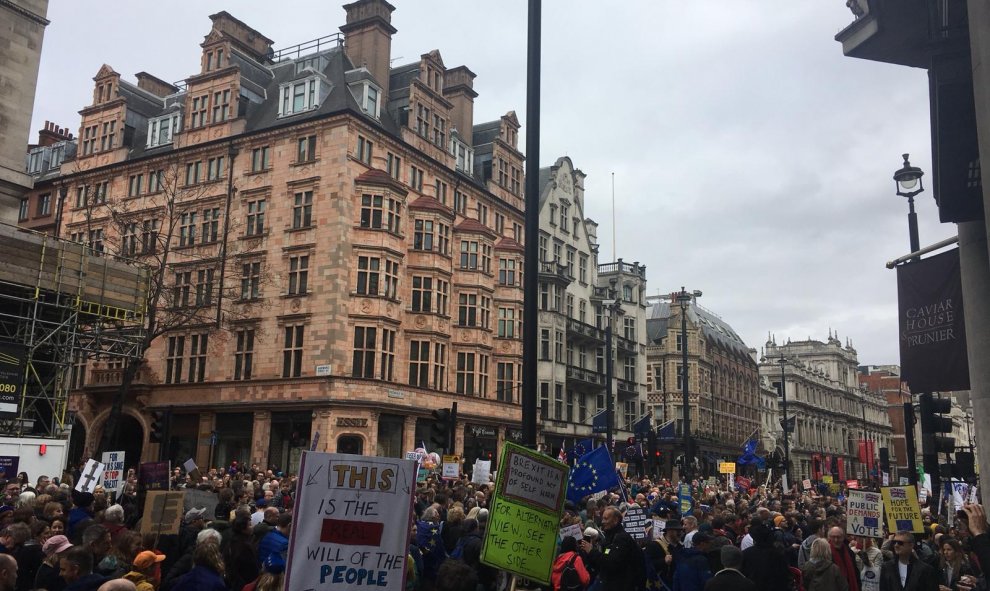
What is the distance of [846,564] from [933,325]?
391 cm

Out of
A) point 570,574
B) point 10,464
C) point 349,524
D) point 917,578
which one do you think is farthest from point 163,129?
point 917,578

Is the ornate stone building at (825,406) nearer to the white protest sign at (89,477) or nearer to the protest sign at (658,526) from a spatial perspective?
the protest sign at (658,526)

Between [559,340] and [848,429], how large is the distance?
91.9m

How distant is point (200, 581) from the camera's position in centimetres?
679

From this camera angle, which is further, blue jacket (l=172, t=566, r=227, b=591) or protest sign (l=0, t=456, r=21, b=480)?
protest sign (l=0, t=456, r=21, b=480)

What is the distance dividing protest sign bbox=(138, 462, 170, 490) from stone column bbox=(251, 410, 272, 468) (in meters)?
23.1

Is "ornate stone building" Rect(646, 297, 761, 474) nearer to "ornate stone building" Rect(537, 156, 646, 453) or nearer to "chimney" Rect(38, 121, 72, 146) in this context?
"ornate stone building" Rect(537, 156, 646, 453)

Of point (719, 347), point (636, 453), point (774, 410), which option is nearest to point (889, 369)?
point (774, 410)

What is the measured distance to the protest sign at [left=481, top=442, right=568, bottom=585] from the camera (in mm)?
6957

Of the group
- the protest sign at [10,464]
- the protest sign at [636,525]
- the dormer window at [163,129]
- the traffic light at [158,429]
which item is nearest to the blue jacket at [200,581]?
the protest sign at [636,525]

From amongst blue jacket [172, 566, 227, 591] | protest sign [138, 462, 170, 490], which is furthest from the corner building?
blue jacket [172, 566, 227, 591]

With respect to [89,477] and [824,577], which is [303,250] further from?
[824,577]

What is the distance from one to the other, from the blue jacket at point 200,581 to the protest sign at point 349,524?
1.66 m

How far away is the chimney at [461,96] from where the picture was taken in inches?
1907
